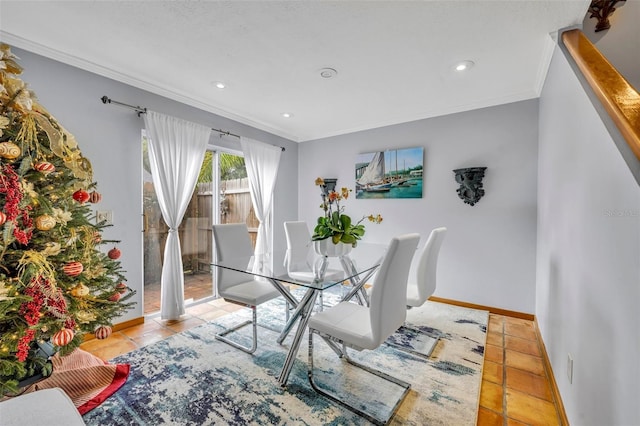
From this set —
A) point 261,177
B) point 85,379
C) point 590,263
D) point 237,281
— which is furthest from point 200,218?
point 590,263

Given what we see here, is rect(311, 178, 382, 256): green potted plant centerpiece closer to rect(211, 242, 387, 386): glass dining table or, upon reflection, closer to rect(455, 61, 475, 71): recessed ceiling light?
rect(211, 242, 387, 386): glass dining table

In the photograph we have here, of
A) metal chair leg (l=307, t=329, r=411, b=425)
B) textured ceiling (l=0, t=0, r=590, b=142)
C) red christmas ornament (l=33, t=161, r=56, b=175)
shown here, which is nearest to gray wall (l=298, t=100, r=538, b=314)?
textured ceiling (l=0, t=0, r=590, b=142)

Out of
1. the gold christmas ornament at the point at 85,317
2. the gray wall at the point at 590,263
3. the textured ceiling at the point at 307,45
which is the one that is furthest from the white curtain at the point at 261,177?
the gray wall at the point at 590,263

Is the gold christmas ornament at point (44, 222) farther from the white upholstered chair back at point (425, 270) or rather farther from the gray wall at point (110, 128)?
the white upholstered chair back at point (425, 270)

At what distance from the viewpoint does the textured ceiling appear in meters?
1.71

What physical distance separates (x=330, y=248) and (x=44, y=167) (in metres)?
1.81

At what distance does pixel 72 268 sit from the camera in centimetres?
125

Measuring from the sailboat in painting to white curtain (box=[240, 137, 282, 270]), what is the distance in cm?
137

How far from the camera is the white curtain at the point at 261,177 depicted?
12.6 ft

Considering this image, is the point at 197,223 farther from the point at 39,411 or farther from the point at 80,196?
the point at 39,411

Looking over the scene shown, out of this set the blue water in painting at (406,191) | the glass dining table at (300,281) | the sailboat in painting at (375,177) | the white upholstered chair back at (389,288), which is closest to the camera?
the white upholstered chair back at (389,288)

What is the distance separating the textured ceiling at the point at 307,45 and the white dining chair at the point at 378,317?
57.6 inches

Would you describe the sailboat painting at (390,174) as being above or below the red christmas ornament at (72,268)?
above

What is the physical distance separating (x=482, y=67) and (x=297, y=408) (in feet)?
9.83
